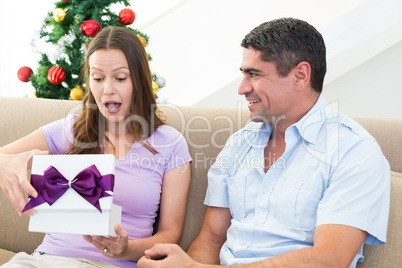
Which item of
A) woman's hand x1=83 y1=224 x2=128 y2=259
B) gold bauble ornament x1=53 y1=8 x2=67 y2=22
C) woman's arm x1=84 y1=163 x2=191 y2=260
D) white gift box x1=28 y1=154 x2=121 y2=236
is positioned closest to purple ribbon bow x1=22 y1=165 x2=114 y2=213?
white gift box x1=28 y1=154 x2=121 y2=236

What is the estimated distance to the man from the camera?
1.12 meters

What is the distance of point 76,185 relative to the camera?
45.3 inches

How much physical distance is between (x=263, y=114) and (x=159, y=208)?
1.67 feet

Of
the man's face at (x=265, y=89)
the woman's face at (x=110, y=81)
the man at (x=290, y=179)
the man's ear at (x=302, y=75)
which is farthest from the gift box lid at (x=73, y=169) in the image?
the man's ear at (x=302, y=75)

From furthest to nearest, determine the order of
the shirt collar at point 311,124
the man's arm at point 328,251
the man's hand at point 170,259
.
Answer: the shirt collar at point 311,124, the man's hand at point 170,259, the man's arm at point 328,251

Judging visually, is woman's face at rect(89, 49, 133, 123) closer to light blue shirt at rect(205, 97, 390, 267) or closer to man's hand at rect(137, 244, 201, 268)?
light blue shirt at rect(205, 97, 390, 267)

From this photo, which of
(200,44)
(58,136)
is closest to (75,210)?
(58,136)

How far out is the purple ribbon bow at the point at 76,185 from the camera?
1.13 m

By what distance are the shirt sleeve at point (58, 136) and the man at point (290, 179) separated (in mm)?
545

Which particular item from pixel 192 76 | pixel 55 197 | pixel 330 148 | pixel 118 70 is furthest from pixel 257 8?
pixel 55 197

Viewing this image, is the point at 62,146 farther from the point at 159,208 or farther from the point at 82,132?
the point at 159,208

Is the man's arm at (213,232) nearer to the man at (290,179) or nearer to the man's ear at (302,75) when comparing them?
the man at (290,179)

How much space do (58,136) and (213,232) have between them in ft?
2.18

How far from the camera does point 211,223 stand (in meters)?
1.49
